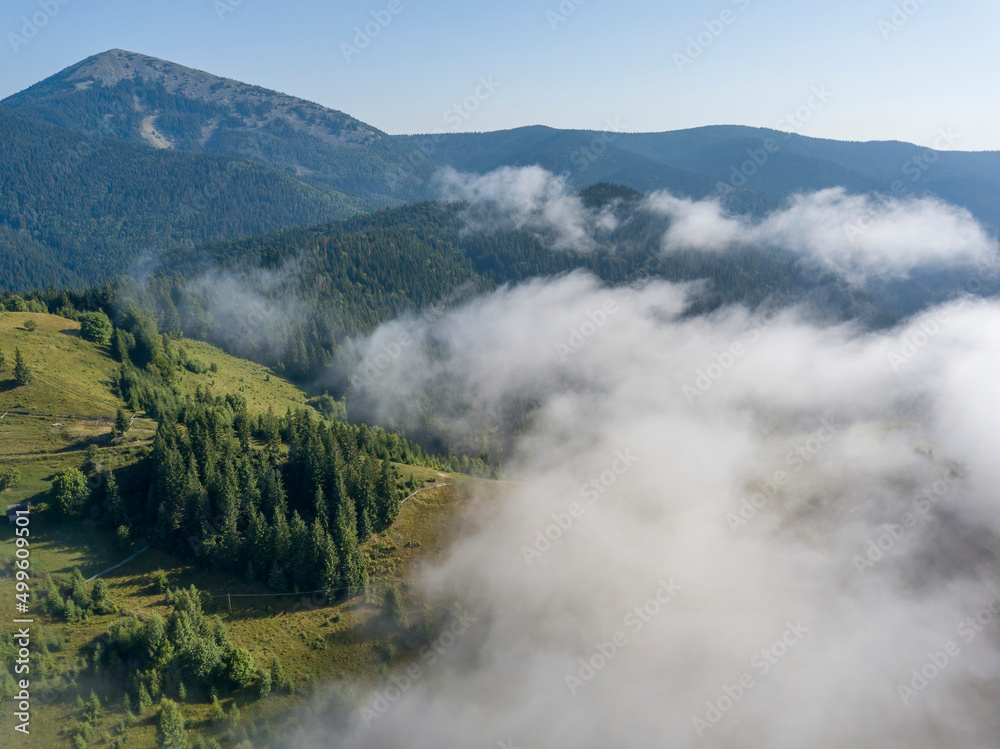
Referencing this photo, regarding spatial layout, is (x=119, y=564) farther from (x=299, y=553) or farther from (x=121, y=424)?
(x=121, y=424)

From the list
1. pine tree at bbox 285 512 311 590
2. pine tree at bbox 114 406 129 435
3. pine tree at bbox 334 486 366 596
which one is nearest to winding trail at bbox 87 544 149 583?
pine tree at bbox 285 512 311 590

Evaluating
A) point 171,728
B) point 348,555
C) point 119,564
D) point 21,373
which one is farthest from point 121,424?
point 171,728

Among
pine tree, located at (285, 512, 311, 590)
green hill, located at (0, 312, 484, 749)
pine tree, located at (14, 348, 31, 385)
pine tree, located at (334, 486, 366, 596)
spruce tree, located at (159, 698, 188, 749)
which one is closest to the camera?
spruce tree, located at (159, 698, 188, 749)

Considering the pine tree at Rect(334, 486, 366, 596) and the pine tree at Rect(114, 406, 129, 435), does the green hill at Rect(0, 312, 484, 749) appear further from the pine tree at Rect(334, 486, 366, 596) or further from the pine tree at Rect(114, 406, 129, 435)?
the pine tree at Rect(114, 406, 129, 435)

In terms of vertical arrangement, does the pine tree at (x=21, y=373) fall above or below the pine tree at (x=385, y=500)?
above

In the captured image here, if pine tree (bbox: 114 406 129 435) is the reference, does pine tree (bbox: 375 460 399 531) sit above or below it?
below

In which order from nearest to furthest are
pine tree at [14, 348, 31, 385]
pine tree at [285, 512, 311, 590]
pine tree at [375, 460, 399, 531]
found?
1. pine tree at [285, 512, 311, 590]
2. pine tree at [14, 348, 31, 385]
3. pine tree at [375, 460, 399, 531]

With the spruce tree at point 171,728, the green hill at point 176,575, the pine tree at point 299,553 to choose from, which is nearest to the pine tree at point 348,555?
the green hill at point 176,575

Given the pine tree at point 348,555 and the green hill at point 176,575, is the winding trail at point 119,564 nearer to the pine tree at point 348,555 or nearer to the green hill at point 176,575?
the green hill at point 176,575

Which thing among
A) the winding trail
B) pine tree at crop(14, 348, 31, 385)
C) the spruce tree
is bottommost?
the spruce tree

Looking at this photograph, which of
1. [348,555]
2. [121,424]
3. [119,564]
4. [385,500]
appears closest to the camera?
[119,564]

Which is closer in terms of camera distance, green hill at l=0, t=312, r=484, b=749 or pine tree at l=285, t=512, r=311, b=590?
green hill at l=0, t=312, r=484, b=749

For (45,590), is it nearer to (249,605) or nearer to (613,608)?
(249,605)

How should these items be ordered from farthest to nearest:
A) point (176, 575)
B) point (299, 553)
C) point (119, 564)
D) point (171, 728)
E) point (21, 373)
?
point (21, 373), point (299, 553), point (176, 575), point (119, 564), point (171, 728)
